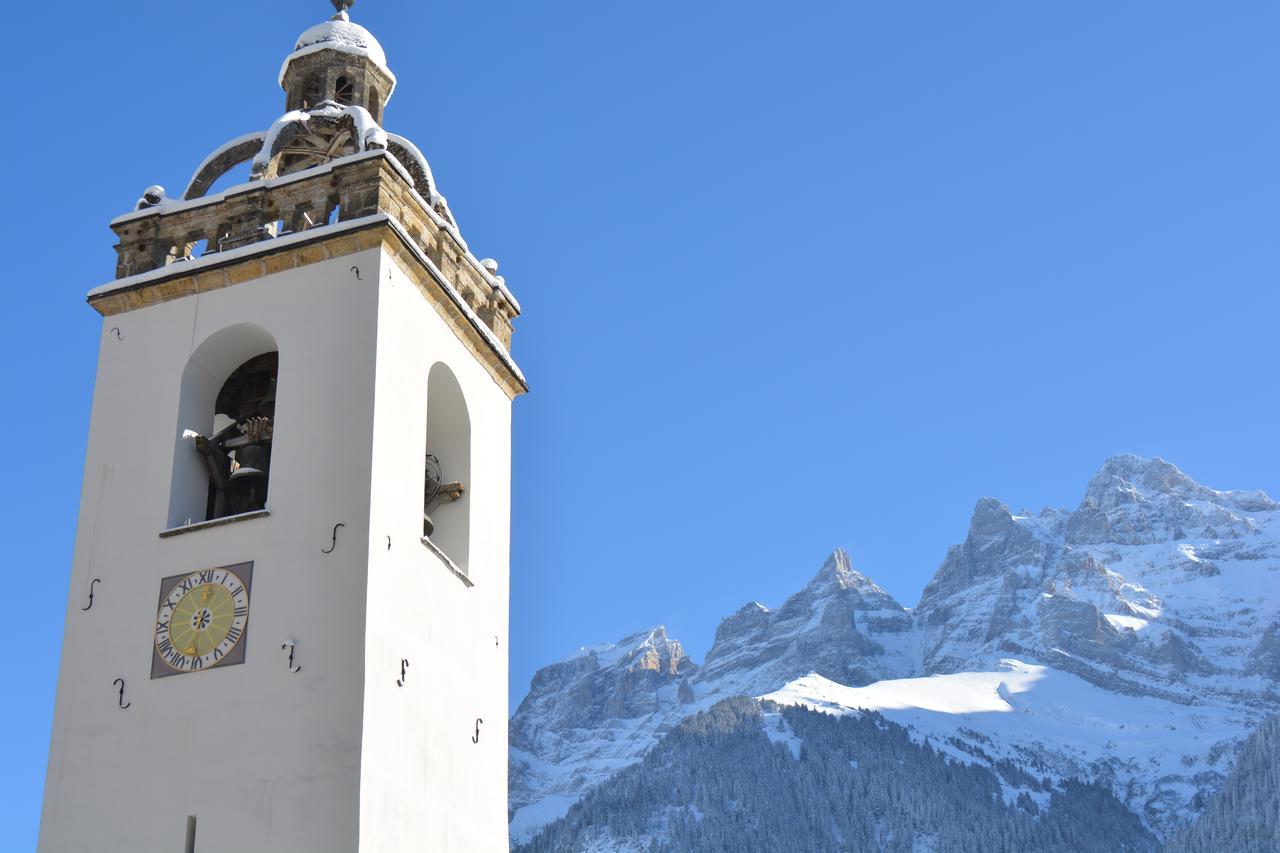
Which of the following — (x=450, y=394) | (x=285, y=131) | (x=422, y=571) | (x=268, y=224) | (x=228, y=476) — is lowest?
(x=422, y=571)

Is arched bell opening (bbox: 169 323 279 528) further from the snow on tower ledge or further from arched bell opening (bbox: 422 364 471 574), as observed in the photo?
arched bell opening (bbox: 422 364 471 574)

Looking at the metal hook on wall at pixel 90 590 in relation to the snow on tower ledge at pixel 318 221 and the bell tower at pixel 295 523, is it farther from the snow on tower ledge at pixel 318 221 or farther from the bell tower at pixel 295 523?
the snow on tower ledge at pixel 318 221

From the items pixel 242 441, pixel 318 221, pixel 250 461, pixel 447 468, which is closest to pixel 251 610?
pixel 250 461

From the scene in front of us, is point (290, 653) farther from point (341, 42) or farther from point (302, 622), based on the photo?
point (341, 42)

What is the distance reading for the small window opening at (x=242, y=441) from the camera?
24.5 meters

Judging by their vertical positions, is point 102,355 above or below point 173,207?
below

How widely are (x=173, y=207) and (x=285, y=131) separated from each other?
7.25 ft

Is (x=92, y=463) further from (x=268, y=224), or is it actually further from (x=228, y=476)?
(x=268, y=224)

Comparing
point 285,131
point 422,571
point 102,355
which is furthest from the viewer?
point 285,131

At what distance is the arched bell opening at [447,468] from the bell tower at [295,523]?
0.04m

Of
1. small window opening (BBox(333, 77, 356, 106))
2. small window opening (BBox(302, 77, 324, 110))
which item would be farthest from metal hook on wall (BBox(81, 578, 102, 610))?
small window opening (BBox(333, 77, 356, 106))

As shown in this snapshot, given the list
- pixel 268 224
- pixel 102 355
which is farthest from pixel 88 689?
pixel 268 224

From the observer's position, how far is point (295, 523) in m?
23.0

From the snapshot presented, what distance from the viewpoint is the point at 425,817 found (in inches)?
885
